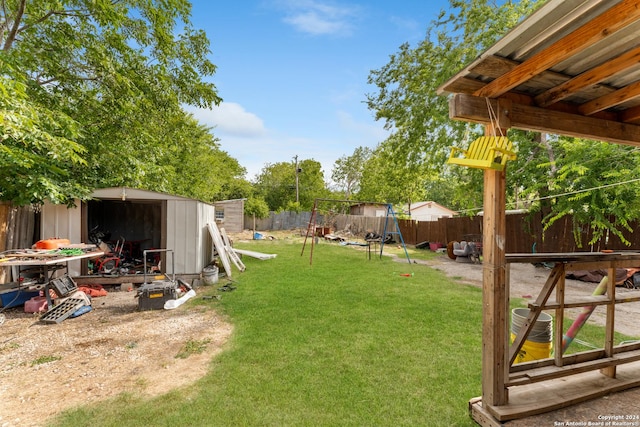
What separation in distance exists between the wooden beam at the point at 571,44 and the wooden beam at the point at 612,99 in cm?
92

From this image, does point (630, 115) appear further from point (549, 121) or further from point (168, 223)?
point (168, 223)

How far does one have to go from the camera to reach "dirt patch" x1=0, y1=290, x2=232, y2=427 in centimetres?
261

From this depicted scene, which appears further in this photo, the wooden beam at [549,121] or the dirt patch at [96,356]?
the dirt patch at [96,356]

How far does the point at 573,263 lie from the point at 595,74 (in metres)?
1.23

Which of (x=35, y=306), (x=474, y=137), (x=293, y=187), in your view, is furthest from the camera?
(x=293, y=187)

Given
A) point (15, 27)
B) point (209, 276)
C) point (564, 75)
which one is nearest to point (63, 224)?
point (209, 276)

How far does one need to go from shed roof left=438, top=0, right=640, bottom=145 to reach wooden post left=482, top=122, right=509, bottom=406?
30 cm

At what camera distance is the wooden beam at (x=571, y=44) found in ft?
4.37

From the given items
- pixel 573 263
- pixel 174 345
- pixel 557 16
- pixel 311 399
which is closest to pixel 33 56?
pixel 174 345

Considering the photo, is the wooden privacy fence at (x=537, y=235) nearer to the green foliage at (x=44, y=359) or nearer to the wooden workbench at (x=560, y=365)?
the wooden workbench at (x=560, y=365)

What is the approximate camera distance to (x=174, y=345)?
143 inches

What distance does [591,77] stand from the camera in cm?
187

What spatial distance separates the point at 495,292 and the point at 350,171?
34.1 metres

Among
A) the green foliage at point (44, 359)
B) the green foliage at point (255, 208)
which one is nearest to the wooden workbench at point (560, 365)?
the green foliage at point (44, 359)
